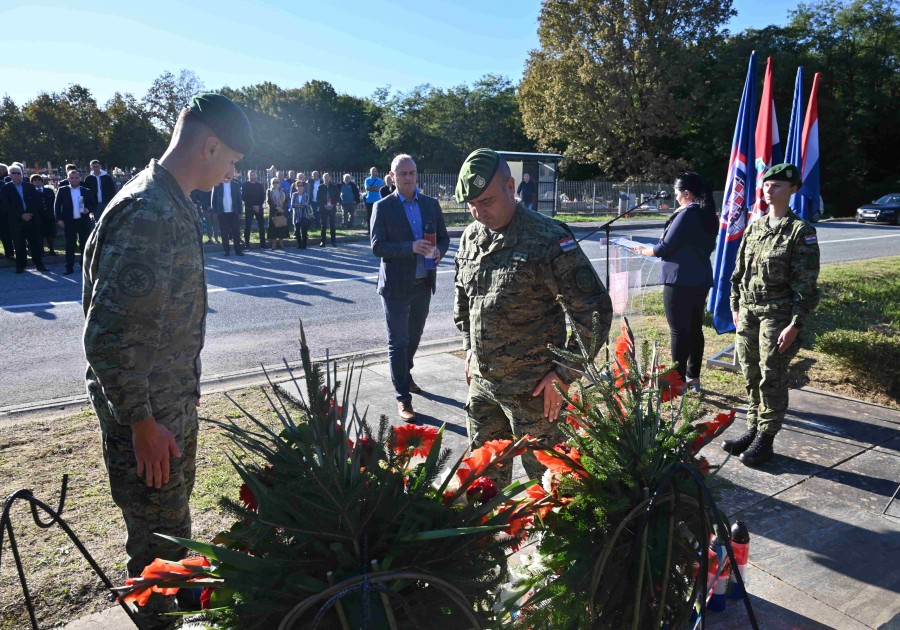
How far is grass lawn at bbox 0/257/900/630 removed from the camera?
292cm

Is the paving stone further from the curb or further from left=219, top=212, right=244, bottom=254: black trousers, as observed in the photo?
left=219, top=212, right=244, bottom=254: black trousers

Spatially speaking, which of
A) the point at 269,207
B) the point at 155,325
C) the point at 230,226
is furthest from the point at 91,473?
the point at 269,207

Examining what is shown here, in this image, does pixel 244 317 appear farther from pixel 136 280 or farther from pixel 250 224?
pixel 250 224

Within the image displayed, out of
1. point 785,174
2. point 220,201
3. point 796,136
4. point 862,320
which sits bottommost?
point 862,320

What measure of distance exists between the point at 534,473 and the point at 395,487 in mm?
1705

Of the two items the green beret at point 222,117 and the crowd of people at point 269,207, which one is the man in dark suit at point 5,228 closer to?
the crowd of people at point 269,207

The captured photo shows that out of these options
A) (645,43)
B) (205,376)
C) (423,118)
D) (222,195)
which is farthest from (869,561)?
(423,118)

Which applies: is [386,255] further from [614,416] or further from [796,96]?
[796,96]

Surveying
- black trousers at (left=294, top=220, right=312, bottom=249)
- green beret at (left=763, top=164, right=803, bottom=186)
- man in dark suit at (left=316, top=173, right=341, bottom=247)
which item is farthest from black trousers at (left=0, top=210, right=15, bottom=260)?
green beret at (left=763, top=164, right=803, bottom=186)

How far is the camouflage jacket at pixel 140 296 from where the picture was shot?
6.67ft

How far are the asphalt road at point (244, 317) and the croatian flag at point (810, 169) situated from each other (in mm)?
4398

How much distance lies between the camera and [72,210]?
1244 centimetres

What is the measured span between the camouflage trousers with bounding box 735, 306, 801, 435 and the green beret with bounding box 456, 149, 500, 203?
262cm

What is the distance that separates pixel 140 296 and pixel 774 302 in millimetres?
3918
